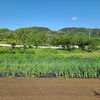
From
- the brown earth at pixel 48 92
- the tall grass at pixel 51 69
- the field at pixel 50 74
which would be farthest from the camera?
the tall grass at pixel 51 69

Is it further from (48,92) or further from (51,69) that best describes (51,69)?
(48,92)

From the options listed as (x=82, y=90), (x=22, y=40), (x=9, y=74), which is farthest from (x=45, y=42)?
(x=82, y=90)

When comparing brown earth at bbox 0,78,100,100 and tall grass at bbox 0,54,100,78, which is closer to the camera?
brown earth at bbox 0,78,100,100

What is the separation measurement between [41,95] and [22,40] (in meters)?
46.9

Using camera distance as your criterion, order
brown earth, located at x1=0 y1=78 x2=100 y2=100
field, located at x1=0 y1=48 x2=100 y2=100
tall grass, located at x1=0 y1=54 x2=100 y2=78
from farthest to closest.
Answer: tall grass, located at x1=0 y1=54 x2=100 y2=78 → field, located at x1=0 y1=48 x2=100 y2=100 → brown earth, located at x1=0 y1=78 x2=100 y2=100

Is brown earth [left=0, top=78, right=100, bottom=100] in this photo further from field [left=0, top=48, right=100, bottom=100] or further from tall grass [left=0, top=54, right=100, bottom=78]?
tall grass [left=0, top=54, right=100, bottom=78]

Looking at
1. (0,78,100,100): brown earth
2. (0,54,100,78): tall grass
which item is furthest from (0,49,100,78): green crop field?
(0,78,100,100): brown earth

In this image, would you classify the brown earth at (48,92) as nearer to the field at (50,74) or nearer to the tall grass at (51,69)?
the field at (50,74)

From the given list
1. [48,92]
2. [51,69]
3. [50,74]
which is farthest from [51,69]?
[48,92]

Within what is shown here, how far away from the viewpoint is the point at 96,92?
696 cm

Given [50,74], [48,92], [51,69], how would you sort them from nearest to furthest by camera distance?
[48,92] < [51,69] < [50,74]

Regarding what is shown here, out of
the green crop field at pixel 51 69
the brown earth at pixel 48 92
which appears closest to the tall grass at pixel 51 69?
the green crop field at pixel 51 69

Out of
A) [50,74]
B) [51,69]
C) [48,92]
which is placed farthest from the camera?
[50,74]

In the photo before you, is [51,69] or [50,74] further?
[50,74]
